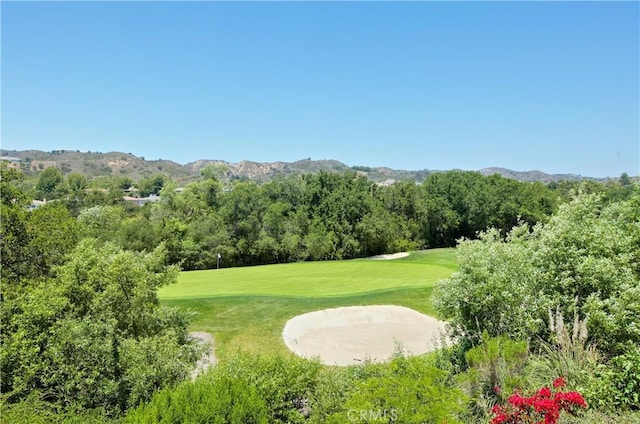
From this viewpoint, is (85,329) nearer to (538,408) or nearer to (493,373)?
(493,373)

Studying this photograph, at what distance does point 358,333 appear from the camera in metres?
13.2

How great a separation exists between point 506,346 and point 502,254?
2757 millimetres

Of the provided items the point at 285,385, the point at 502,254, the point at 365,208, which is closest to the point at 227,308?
the point at 285,385

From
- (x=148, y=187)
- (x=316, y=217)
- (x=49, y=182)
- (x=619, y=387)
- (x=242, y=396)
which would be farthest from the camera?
(x=148, y=187)

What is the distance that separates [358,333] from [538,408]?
8607 mm

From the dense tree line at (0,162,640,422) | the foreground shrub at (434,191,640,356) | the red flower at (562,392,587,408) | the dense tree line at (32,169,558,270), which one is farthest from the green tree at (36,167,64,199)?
the red flower at (562,392,587,408)

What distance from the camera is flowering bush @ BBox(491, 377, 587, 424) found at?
4.93m

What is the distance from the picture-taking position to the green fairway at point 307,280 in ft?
56.3

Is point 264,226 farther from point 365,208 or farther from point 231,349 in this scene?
point 231,349

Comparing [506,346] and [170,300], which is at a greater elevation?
[506,346]

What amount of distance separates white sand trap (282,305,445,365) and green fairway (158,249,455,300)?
7.62 feet

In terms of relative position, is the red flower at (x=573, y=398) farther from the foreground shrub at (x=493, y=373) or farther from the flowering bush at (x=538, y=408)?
the foreground shrub at (x=493, y=373)

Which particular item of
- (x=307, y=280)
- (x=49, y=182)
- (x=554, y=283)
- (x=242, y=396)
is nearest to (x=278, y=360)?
(x=242, y=396)

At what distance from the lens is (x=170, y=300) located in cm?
1501
